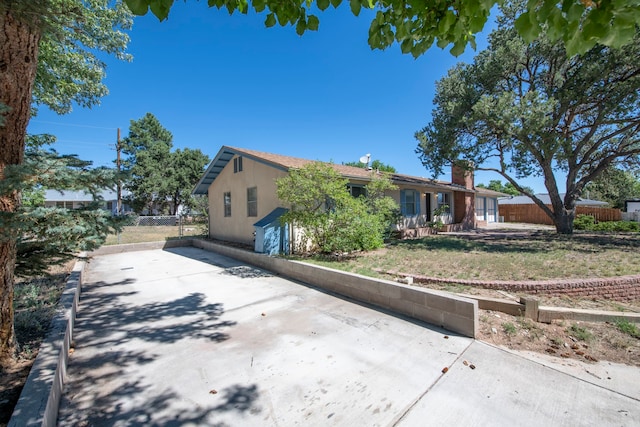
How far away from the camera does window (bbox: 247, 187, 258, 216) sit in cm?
1136

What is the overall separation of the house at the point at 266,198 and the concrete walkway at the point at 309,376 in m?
4.93

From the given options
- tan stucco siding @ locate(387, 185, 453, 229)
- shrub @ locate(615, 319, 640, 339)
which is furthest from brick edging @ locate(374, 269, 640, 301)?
tan stucco siding @ locate(387, 185, 453, 229)

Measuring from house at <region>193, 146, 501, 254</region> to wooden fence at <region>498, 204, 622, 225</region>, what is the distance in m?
12.9

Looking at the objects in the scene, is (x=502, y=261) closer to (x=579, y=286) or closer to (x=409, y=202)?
(x=579, y=286)

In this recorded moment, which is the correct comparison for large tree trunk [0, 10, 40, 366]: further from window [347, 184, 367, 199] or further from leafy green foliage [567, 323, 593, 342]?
window [347, 184, 367, 199]

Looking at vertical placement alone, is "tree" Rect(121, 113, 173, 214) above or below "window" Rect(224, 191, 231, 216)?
above

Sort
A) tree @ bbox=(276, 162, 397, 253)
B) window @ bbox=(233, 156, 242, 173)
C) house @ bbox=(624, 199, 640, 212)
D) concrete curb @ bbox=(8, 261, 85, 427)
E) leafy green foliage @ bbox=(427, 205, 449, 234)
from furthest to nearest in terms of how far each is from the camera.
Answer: house @ bbox=(624, 199, 640, 212), leafy green foliage @ bbox=(427, 205, 449, 234), window @ bbox=(233, 156, 242, 173), tree @ bbox=(276, 162, 397, 253), concrete curb @ bbox=(8, 261, 85, 427)

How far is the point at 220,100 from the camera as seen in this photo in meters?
14.8

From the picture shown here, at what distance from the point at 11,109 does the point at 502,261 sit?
9.26 meters

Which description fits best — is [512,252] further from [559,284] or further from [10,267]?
[10,267]

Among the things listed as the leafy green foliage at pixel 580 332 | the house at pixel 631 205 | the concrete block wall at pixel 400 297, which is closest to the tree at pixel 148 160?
the concrete block wall at pixel 400 297

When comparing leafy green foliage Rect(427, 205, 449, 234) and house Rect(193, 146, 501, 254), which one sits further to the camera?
leafy green foliage Rect(427, 205, 449, 234)

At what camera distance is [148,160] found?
28.3 meters

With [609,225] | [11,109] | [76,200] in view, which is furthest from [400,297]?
[76,200]
